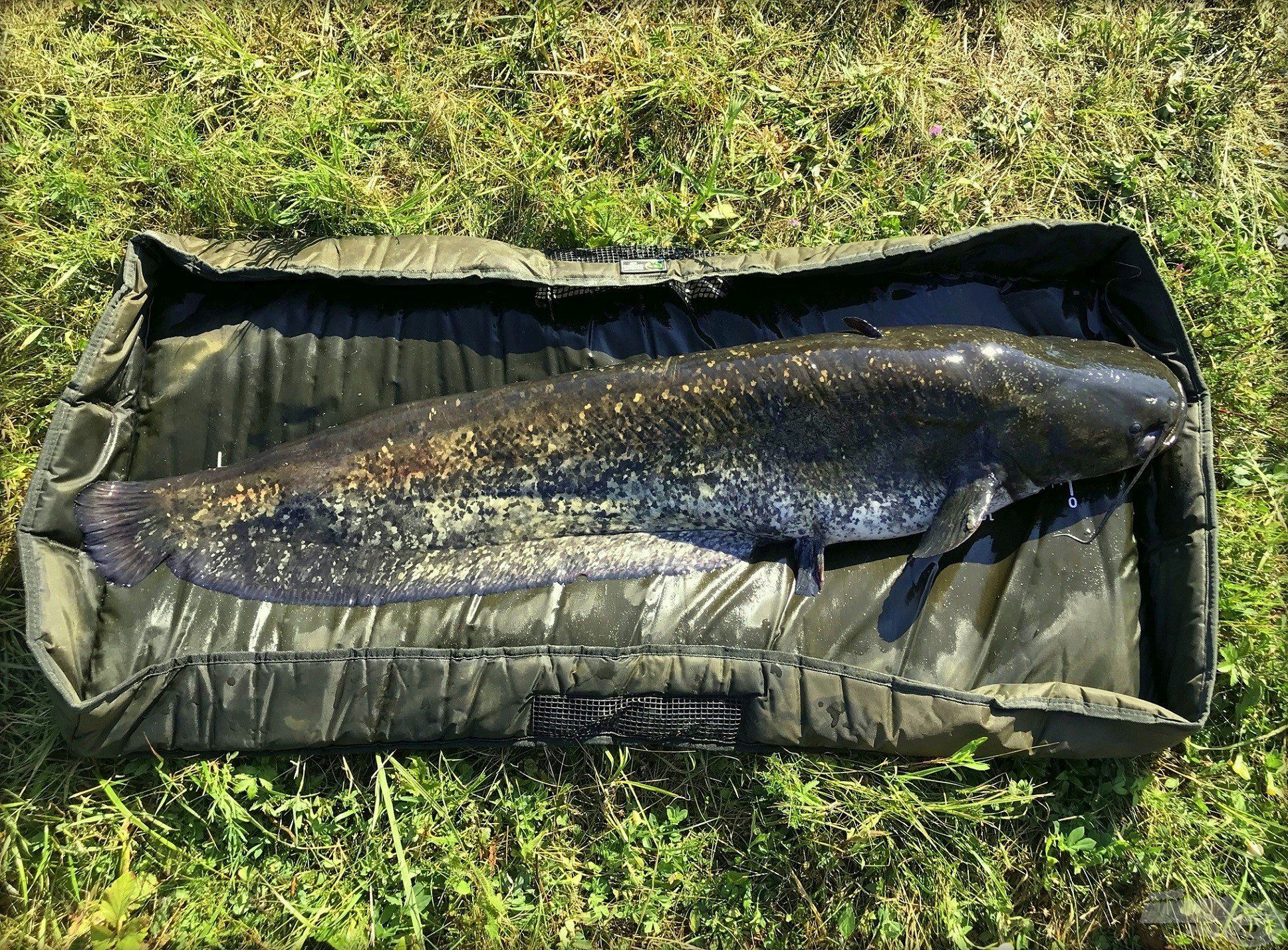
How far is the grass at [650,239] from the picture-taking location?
116 inches

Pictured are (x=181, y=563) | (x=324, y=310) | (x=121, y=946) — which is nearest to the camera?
(x=121, y=946)

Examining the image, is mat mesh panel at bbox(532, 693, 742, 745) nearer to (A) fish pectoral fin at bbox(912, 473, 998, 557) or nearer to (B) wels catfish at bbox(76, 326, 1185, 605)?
(B) wels catfish at bbox(76, 326, 1185, 605)

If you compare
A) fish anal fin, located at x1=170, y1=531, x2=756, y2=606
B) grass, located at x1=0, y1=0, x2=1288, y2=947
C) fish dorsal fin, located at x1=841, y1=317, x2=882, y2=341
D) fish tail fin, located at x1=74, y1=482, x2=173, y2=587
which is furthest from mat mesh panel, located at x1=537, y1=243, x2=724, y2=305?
fish tail fin, located at x1=74, y1=482, x2=173, y2=587

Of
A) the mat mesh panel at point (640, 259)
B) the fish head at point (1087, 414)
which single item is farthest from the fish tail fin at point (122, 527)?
the fish head at point (1087, 414)

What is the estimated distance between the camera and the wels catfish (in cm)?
289

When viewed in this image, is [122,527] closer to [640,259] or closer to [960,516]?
[640,259]

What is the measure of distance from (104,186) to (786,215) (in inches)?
130

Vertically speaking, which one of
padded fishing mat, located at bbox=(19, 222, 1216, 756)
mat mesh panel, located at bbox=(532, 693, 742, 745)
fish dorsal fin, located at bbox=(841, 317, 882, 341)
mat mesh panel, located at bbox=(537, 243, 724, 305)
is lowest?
mat mesh panel, located at bbox=(532, 693, 742, 745)

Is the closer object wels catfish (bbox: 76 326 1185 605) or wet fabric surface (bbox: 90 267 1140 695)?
wels catfish (bbox: 76 326 1185 605)

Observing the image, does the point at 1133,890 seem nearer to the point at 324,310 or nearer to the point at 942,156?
the point at 942,156

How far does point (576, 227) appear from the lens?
355 centimetres

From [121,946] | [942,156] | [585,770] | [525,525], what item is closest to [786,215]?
[942,156]

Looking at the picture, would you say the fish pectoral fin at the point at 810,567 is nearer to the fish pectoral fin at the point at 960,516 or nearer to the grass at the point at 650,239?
the fish pectoral fin at the point at 960,516

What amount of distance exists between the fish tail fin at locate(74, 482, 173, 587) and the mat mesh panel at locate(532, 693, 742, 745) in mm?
1644
